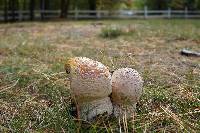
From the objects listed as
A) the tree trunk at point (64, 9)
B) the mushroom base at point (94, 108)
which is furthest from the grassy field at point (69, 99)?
the tree trunk at point (64, 9)

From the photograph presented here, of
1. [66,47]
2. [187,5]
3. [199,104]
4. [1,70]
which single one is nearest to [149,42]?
[66,47]

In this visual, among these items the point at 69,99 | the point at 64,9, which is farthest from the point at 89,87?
the point at 64,9

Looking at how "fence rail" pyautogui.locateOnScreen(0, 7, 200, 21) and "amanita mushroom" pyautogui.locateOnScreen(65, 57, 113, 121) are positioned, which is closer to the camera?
"amanita mushroom" pyautogui.locateOnScreen(65, 57, 113, 121)

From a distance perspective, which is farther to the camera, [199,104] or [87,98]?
[199,104]

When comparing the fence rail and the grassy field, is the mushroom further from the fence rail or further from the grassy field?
the fence rail

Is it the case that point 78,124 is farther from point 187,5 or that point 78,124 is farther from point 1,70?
point 187,5

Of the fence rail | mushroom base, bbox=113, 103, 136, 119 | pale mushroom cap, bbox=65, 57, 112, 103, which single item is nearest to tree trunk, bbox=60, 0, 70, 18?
the fence rail

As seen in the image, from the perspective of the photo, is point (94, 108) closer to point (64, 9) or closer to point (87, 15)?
point (64, 9)
